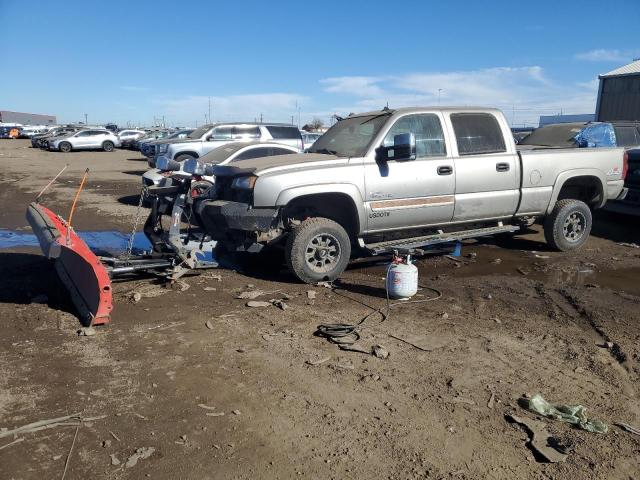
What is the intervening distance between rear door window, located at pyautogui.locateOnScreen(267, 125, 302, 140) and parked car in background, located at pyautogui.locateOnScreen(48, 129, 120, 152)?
2549 cm

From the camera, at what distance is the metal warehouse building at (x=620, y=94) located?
21.8 m

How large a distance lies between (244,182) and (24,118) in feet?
357

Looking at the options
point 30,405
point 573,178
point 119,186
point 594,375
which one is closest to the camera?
point 30,405

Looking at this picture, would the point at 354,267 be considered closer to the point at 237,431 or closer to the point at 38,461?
the point at 237,431

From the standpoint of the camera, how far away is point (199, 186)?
658cm

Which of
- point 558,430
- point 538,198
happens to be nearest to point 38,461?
point 558,430

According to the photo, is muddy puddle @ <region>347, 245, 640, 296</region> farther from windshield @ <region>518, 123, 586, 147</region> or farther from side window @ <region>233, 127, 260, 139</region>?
side window @ <region>233, 127, 260, 139</region>

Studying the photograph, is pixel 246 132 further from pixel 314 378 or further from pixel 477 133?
pixel 314 378

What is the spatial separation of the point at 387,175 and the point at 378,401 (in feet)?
11.1

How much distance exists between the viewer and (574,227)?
26.6 ft

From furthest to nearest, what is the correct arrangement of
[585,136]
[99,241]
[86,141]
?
[86,141] → [585,136] → [99,241]

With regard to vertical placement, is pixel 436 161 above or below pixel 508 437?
above

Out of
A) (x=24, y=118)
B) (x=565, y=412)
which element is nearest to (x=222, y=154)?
(x=565, y=412)

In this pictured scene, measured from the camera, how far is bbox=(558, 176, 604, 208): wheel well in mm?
8070
